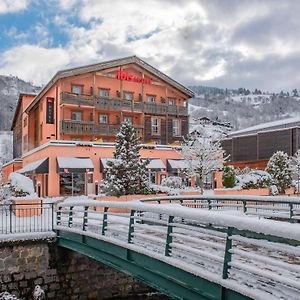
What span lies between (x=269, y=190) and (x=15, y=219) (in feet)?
65.8

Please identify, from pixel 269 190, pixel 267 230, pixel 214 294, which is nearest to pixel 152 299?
pixel 214 294

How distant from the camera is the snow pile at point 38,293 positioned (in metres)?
15.6

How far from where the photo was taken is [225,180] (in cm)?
3453

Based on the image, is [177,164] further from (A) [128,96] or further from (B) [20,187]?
(B) [20,187]

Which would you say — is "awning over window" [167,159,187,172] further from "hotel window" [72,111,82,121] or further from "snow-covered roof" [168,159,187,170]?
"hotel window" [72,111,82,121]

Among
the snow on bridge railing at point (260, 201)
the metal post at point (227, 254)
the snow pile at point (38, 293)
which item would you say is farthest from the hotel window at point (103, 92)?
the metal post at point (227, 254)

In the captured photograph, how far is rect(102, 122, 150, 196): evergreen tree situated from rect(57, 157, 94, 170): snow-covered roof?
22.5 ft

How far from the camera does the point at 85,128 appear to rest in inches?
1522

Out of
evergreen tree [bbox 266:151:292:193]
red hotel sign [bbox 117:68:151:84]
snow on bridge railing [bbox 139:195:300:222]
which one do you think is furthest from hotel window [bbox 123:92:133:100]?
snow on bridge railing [bbox 139:195:300:222]

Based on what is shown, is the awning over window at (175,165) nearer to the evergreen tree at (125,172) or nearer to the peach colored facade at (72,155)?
the peach colored facade at (72,155)

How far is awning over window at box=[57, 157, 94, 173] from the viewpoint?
32438mm

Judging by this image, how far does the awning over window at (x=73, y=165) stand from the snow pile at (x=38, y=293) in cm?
1699

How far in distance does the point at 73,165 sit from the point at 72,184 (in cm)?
230

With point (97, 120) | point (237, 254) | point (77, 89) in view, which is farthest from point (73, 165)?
point (237, 254)
